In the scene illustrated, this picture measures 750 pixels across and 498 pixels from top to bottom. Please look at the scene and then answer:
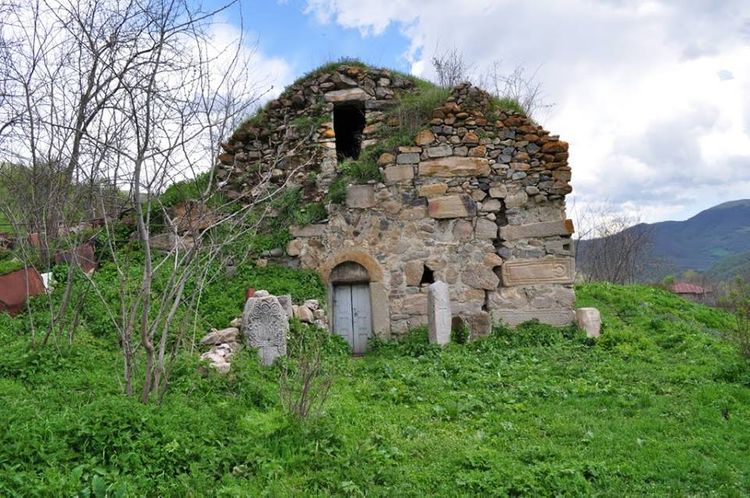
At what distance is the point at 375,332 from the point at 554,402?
12.8ft

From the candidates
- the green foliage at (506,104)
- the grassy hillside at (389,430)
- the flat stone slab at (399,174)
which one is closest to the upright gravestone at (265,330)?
the grassy hillside at (389,430)

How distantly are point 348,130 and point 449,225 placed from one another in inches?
137

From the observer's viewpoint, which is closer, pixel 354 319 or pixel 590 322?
pixel 590 322

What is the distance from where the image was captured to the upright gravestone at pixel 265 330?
6848 millimetres

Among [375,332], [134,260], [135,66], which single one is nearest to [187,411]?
[135,66]

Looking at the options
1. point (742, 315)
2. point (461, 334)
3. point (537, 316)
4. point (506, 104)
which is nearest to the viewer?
point (742, 315)

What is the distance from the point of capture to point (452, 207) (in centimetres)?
934

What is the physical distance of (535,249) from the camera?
9258 millimetres

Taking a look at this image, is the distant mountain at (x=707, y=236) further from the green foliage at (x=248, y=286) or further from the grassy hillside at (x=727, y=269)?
the green foliage at (x=248, y=286)

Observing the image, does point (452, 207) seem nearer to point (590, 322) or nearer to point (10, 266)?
point (590, 322)

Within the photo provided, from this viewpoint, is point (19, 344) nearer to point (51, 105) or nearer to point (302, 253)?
point (51, 105)

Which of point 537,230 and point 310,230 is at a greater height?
point 310,230

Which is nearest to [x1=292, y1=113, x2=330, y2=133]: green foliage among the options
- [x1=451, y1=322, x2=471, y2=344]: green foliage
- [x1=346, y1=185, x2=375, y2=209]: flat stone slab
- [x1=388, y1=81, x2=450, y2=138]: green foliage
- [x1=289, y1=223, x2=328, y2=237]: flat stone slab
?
[x1=388, y1=81, x2=450, y2=138]: green foliage

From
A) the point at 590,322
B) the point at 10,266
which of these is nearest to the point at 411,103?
the point at 590,322
